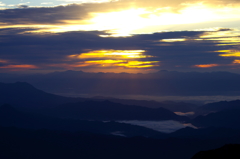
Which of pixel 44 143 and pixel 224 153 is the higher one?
pixel 224 153

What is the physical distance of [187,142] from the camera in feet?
627

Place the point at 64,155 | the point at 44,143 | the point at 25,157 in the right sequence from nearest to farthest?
the point at 25,157
the point at 64,155
the point at 44,143

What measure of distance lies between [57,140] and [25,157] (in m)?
37.0

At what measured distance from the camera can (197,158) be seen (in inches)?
1919

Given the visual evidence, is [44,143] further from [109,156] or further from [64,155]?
[109,156]

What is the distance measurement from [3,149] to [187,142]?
4255 inches

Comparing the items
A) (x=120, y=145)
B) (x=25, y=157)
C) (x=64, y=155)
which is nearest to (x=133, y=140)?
(x=120, y=145)

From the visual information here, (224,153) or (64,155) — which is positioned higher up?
(224,153)

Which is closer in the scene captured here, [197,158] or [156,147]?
[197,158]

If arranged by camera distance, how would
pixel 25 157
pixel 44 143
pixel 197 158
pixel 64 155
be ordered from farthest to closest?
pixel 44 143 < pixel 64 155 < pixel 25 157 < pixel 197 158

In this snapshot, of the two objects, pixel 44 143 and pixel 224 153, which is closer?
pixel 224 153

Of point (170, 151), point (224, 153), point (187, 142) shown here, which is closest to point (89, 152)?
point (170, 151)

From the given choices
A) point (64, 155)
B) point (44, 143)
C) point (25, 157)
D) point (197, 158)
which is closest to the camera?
point (197, 158)

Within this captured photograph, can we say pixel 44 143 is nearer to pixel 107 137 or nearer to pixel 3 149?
pixel 3 149
